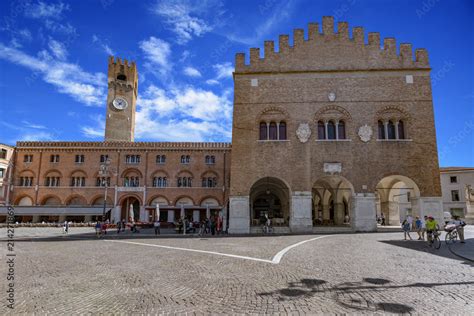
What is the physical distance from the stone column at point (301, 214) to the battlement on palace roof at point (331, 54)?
8.86 metres

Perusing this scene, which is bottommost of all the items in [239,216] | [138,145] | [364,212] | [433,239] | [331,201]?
[433,239]

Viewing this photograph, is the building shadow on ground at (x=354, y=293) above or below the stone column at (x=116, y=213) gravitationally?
below

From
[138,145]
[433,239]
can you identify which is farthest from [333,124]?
[138,145]

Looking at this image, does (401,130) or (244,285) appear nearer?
(244,285)

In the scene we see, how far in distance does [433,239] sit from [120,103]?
49814mm

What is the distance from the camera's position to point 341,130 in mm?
22516

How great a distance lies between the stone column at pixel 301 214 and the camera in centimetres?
2111

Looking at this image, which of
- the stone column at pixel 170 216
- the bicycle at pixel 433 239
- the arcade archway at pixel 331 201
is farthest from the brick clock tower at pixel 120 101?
the bicycle at pixel 433 239

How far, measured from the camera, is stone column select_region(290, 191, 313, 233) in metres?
21.1

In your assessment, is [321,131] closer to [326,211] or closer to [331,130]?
[331,130]

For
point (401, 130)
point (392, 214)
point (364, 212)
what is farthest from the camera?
point (392, 214)

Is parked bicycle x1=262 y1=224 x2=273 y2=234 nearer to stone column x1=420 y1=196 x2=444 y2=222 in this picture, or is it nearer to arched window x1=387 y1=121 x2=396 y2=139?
stone column x1=420 y1=196 x2=444 y2=222

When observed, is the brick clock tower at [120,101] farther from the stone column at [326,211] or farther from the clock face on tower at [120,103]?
the stone column at [326,211]

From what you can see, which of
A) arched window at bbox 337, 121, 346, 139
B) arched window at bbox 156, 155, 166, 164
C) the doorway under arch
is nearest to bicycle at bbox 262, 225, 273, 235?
arched window at bbox 337, 121, 346, 139
